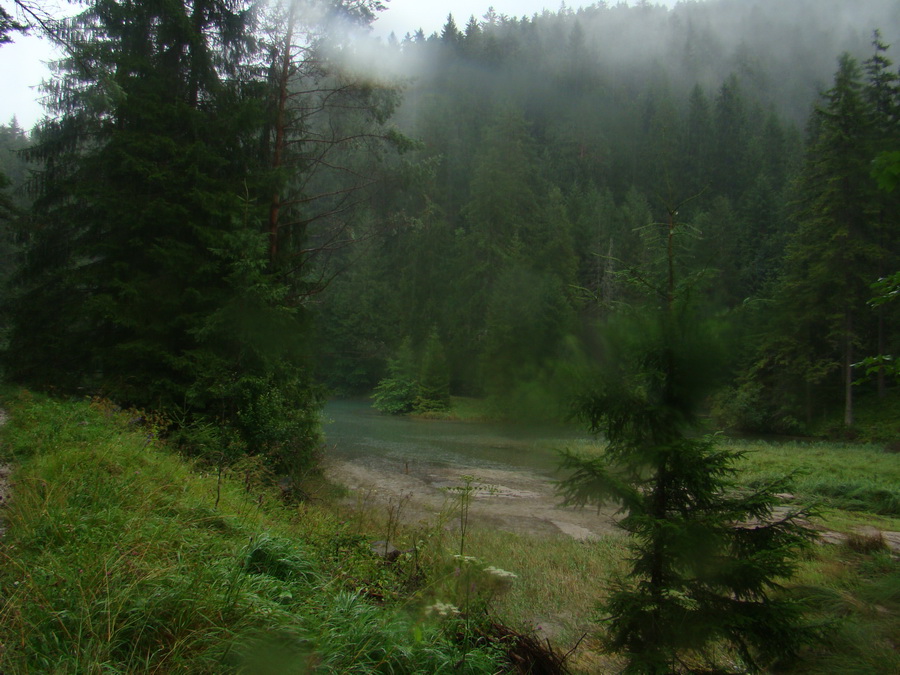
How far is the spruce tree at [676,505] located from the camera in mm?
3250

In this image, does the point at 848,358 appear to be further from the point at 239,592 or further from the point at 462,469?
the point at 239,592

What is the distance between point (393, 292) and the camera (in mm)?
30172

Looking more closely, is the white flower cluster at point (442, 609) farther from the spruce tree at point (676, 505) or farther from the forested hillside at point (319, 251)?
the forested hillside at point (319, 251)

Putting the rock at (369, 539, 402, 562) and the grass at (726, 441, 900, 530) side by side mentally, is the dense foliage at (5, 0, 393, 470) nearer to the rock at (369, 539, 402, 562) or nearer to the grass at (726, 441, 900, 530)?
the rock at (369, 539, 402, 562)

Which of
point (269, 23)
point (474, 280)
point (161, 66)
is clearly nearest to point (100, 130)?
point (161, 66)

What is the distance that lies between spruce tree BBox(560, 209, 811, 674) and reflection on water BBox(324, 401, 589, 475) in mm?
8416

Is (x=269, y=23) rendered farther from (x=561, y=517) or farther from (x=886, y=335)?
(x=886, y=335)

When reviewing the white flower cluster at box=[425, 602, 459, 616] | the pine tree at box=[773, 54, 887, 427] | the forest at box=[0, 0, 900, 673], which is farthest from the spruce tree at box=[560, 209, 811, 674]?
the pine tree at box=[773, 54, 887, 427]

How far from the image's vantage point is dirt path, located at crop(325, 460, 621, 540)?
9.89 m

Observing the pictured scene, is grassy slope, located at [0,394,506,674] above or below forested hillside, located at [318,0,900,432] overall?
below

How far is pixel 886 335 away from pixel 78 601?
31371 mm

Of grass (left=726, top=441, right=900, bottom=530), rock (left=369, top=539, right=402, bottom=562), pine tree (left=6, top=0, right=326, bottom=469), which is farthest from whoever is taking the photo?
grass (left=726, top=441, right=900, bottom=530)

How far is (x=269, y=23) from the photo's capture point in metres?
12.9

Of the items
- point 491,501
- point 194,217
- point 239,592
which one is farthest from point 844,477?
point 194,217
